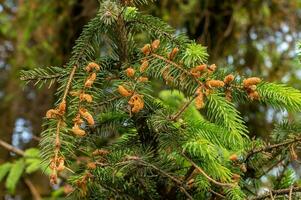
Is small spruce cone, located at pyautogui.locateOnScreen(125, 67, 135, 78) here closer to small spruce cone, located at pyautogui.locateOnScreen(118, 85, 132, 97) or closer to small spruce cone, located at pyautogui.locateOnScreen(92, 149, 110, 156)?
small spruce cone, located at pyautogui.locateOnScreen(118, 85, 132, 97)

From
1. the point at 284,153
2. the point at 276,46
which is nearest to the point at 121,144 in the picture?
the point at 284,153

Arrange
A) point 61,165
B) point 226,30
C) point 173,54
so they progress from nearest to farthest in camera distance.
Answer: point 61,165
point 173,54
point 226,30

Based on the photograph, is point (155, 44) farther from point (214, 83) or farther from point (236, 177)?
point (236, 177)

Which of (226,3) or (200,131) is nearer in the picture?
(200,131)

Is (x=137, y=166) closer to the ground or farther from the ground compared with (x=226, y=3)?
closer to the ground

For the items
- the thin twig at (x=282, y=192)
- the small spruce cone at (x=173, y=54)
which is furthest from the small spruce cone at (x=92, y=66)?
the thin twig at (x=282, y=192)

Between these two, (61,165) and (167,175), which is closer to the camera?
(61,165)

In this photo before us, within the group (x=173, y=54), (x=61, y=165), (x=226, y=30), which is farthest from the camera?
(x=226, y=30)

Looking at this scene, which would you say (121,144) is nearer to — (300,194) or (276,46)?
(300,194)

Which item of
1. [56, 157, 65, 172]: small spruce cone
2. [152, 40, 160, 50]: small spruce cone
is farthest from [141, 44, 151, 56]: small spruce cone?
[56, 157, 65, 172]: small spruce cone

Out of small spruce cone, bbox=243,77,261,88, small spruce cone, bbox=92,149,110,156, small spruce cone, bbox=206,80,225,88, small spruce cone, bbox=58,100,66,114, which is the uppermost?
small spruce cone, bbox=243,77,261,88

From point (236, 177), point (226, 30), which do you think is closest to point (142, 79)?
point (236, 177)

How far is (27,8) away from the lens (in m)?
3.02

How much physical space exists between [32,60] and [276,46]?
151 cm
